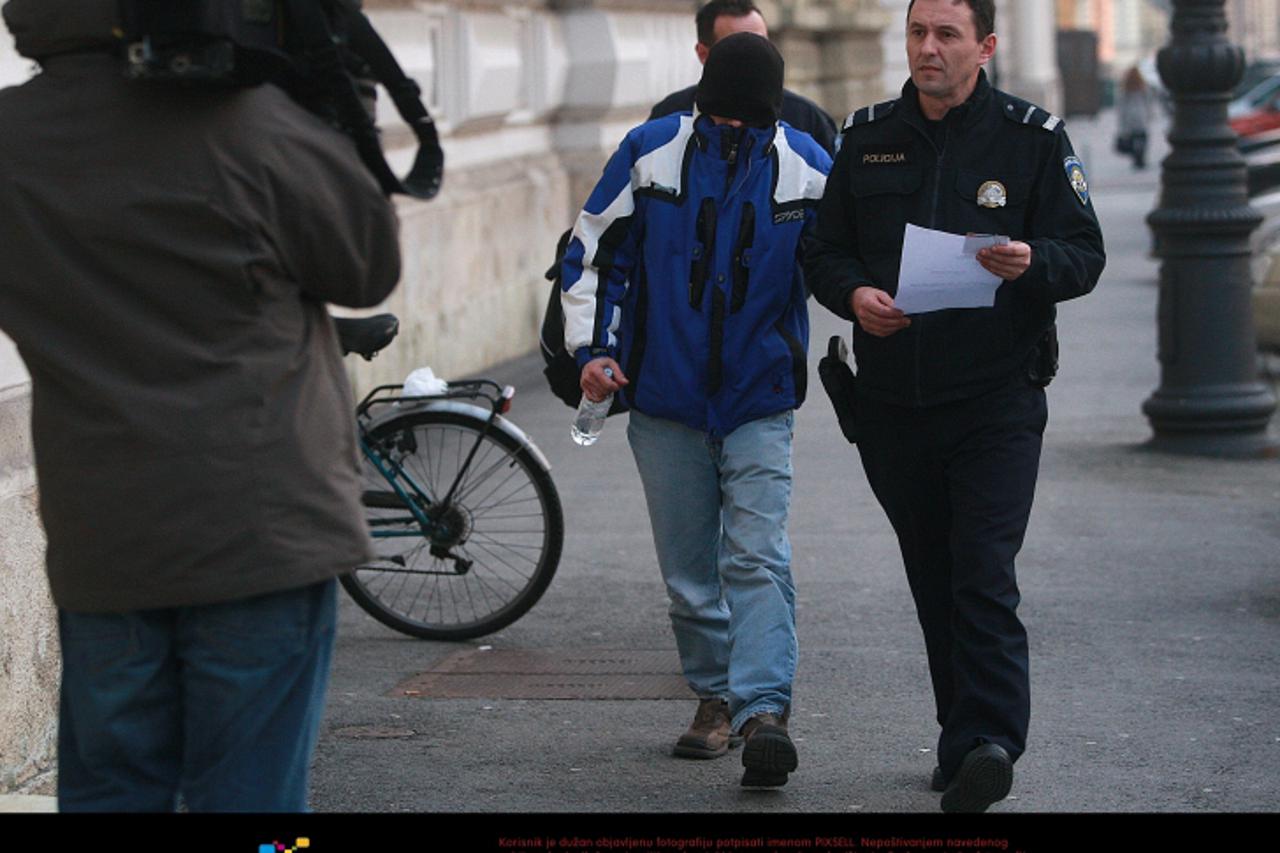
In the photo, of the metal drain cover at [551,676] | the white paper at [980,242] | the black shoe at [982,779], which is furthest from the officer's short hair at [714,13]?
the black shoe at [982,779]

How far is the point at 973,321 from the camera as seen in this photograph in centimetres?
491

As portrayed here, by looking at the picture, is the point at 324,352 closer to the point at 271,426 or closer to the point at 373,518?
the point at 271,426

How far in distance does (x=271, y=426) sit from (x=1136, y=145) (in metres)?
38.8

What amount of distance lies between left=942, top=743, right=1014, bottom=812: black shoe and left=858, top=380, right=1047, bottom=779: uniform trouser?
2.3 inches

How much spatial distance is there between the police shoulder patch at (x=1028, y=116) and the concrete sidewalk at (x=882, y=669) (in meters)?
1.46

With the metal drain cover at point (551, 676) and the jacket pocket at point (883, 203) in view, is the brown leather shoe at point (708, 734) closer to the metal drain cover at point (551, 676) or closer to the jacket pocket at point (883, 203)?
the metal drain cover at point (551, 676)

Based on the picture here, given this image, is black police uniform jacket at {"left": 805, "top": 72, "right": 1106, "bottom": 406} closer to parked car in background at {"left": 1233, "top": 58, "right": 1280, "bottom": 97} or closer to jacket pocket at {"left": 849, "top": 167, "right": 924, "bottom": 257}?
jacket pocket at {"left": 849, "top": 167, "right": 924, "bottom": 257}

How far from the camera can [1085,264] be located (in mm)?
4824

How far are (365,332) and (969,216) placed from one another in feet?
4.24

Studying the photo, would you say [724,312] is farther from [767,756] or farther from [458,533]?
[458,533]

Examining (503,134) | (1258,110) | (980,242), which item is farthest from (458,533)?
(1258,110)

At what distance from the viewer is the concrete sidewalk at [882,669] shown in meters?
5.29

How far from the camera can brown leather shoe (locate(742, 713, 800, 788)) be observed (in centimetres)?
511

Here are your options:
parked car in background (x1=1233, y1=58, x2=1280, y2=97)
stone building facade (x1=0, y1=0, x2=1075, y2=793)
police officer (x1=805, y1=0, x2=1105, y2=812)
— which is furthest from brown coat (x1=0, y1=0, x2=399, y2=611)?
parked car in background (x1=1233, y1=58, x2=1280, y2=97)
